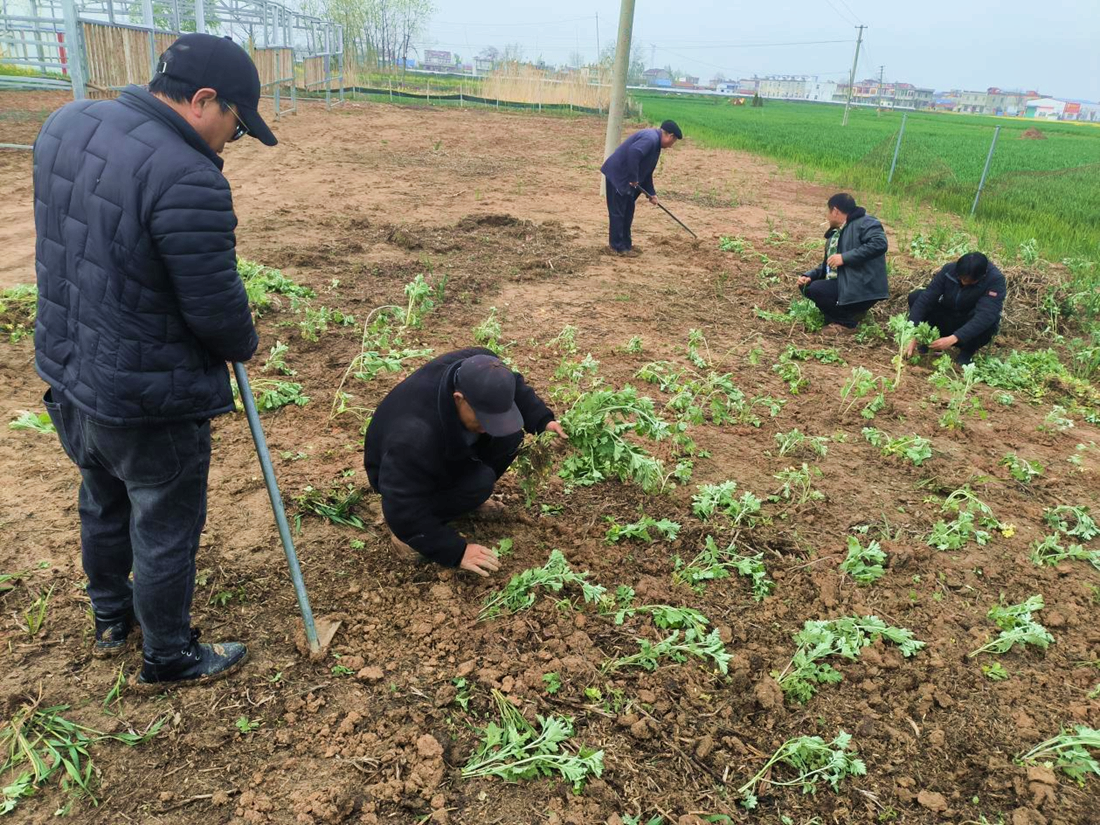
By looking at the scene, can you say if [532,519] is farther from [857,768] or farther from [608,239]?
[608,239]

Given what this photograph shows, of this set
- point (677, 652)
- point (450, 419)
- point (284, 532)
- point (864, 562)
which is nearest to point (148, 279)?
point (284, 532)

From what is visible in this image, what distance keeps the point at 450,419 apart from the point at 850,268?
5.27m

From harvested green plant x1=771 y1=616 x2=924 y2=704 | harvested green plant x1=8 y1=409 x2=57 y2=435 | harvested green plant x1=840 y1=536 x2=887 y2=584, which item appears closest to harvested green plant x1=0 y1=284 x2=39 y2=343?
harvested green plant x1=8 y1=409 x2=57 y2=435

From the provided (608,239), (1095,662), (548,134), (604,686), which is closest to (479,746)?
(604,686)

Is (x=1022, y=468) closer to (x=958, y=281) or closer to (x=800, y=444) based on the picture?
(x=800, y=444)

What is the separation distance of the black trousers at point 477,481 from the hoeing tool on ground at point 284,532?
632 mm

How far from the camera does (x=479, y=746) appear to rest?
2.56 meters

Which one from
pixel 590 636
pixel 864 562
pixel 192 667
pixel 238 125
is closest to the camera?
pixel 238 125

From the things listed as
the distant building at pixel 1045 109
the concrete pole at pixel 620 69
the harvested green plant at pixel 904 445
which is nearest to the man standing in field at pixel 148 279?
the harvested green plant at pixel 904 445

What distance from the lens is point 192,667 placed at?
2.69 metres

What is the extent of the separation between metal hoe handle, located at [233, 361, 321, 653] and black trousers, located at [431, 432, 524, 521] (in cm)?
64

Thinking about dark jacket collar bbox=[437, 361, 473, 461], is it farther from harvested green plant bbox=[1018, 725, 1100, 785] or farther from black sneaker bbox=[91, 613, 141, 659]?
harvested green plant bbox=[1018, 725, 1100, 785]

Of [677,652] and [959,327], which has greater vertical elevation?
[959,327]

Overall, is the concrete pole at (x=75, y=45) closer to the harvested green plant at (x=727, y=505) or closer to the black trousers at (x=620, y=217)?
the black trousers at (x=620, y=217)
